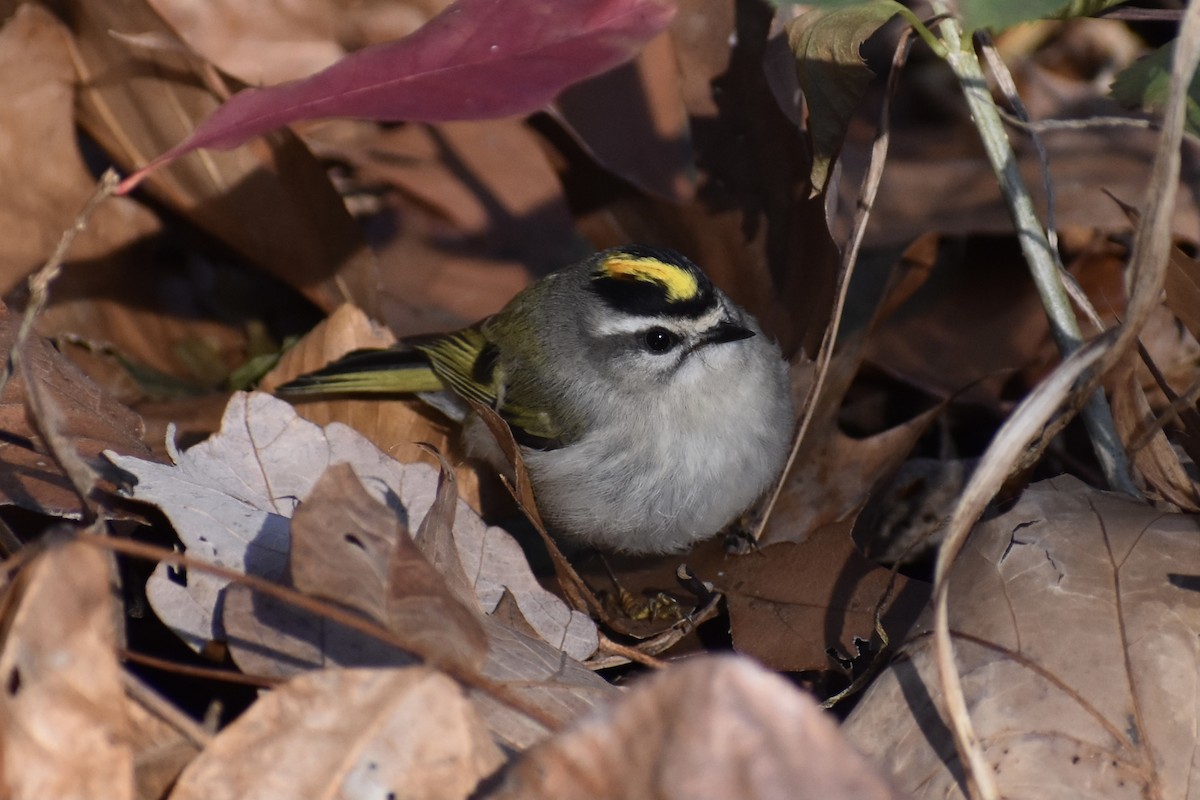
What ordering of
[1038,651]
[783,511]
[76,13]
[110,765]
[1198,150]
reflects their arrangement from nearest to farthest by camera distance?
[110,765]
[1038,651]
[783,511]
[76,13]
[1198,150]

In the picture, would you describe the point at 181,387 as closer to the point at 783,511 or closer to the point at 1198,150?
the point at 783,511

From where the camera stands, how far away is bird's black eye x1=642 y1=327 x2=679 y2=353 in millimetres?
3654

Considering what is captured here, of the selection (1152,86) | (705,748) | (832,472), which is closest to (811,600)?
(832,472)

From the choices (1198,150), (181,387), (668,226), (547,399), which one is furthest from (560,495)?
(1198,150)

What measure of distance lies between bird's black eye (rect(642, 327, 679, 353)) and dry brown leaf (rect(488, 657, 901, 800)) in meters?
1.93

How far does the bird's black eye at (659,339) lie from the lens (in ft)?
12.0

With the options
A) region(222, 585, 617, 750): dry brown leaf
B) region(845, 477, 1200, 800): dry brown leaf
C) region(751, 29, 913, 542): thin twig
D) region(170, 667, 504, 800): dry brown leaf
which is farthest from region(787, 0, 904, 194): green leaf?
region(170, 667, 504, 800): dry brown leaf

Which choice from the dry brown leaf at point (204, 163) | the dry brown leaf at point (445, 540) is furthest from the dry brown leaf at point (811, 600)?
the dry brown leaf at point (204, 163)

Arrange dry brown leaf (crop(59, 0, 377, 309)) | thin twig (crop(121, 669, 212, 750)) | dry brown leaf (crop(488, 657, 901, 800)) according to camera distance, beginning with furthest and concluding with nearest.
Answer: dry brown leaf (crop(59, 0, 377, 309)), thin twig (crop(121, 669, 212, 750)), dry brown leaf (crop(488, 657, 901, 800))

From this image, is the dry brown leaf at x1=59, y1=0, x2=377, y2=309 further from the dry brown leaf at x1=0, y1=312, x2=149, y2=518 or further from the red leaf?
the red leaf

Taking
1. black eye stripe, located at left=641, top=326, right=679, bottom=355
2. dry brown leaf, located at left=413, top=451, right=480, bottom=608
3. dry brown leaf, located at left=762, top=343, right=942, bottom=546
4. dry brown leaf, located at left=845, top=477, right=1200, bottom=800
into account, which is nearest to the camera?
dry brown leaf, located at left=845, top=477, right=1200, bottom=800

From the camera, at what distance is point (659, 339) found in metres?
3.68

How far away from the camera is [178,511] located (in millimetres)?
2580

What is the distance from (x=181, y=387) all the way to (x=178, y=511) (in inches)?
66.8
